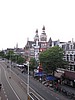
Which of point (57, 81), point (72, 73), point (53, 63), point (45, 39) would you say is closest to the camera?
point (72, 73)

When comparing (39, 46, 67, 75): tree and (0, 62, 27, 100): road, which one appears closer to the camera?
(0, 62, 27, 100): road

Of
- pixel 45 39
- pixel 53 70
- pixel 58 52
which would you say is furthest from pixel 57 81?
pixel 45 39

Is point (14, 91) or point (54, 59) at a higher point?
point (54, 59)

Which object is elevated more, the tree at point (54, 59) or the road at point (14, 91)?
the tree at point (54, 59)

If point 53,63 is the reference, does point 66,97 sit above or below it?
below

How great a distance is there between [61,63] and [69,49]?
350 inches

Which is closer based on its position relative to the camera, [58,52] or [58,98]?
[58,98]

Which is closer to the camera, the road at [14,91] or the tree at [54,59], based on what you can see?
the road at [14,91]

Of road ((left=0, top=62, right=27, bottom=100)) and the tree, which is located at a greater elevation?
the tree

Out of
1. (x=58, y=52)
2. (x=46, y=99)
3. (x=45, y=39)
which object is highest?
(x=45, y=39)

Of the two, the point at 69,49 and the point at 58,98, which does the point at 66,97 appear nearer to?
the point at 58,98

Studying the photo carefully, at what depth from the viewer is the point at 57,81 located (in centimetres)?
7369

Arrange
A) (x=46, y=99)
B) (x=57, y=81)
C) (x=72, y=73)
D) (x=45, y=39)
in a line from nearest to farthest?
(x=46, y=99), (x=72, y=73), (x=57, y=81), (x=45, y=39)

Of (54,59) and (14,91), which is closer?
(14,91)
